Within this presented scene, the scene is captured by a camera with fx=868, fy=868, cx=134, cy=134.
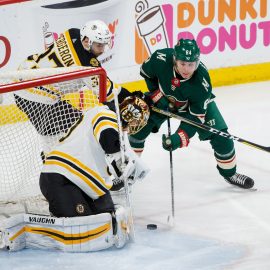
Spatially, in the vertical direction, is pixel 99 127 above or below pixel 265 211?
above

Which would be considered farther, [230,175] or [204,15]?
[204,15]

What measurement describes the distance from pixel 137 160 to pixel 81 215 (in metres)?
0.38

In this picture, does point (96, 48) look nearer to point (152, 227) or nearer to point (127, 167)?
point (127, 167)

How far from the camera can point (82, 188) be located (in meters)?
4.21

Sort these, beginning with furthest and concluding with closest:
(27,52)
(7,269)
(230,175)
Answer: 1. (27,52)
2. (230,175)
3. (7,269)

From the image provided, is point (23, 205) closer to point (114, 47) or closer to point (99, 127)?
point (99, 127)

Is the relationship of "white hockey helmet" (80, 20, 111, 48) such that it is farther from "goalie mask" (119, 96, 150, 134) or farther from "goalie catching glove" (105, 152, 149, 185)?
"goalie catching glove" (105, 152, 149, 185)

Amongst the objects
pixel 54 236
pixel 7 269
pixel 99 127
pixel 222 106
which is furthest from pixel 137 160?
pixel 222 106

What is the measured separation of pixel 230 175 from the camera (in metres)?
5.08

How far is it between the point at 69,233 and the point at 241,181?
134cm

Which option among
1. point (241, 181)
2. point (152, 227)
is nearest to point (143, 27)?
point (241, 181)

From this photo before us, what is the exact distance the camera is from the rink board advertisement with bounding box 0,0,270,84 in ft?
19.3

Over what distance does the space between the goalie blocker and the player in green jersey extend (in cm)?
71

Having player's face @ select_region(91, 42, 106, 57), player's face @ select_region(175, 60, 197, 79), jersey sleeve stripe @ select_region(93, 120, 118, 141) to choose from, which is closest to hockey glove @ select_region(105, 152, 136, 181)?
jersey sleeve stripe @ select_region(93, 120, 118, 141)
